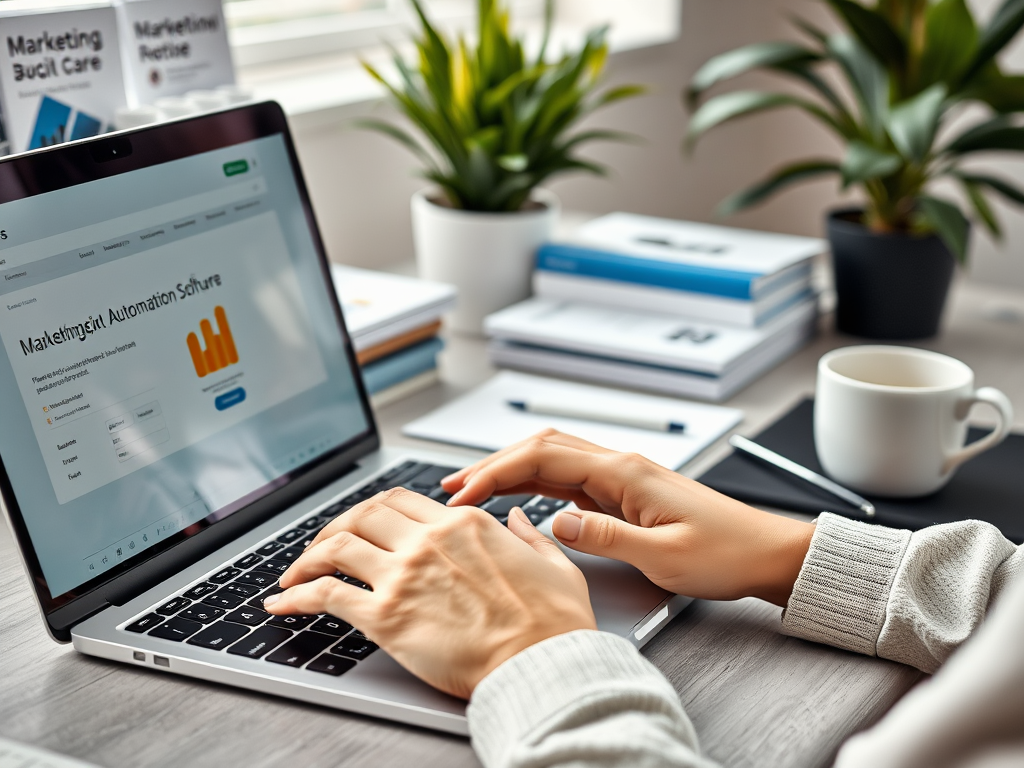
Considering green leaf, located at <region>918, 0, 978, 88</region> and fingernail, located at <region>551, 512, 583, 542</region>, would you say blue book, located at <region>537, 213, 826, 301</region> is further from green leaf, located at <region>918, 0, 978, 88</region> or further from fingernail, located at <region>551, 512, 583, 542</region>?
fingernail, located at <region>551, 512, 583, 542</region>

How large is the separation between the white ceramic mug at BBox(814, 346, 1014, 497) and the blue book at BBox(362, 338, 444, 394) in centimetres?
43

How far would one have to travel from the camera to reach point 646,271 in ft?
4.10

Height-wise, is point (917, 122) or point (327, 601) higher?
point (917, 122)

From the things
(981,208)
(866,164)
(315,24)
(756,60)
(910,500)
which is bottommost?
(910,500)

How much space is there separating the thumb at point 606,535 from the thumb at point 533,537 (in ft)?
0.03

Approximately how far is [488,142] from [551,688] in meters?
0.82

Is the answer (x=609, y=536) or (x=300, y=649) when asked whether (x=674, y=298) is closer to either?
(x=609, y=536)

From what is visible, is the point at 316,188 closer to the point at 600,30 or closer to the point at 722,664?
the point at 600,30

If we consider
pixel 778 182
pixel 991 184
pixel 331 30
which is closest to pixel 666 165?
pixel 331 30

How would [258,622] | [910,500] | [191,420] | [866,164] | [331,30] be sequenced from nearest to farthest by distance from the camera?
[258,622]
[191,420]
[910,500]
[866,164]
[331,30]

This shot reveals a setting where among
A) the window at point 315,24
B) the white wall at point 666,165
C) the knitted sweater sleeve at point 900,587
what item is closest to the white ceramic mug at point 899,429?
the knitted sweater sleeve at point 900,587

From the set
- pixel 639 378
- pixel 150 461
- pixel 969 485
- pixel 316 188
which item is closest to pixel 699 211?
pixel 316 188

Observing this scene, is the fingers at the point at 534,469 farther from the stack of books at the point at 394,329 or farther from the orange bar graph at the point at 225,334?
the stack of books at the point at 394,329

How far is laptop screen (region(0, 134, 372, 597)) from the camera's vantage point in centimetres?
67
